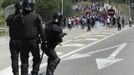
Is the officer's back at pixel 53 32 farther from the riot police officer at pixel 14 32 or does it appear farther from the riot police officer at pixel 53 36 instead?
the riot police officer at pixel 14 32

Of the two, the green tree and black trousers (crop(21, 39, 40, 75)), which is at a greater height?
black trousers (crop(21, 39, 40, 75))

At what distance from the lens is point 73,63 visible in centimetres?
1681

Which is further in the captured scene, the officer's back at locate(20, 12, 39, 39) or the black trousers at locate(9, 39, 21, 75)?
the black trousers at locate(9, 39, 21, 75)

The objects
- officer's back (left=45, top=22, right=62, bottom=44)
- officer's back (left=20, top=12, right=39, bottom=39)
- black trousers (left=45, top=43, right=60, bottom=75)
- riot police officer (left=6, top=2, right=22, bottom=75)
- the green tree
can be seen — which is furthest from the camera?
the green tree

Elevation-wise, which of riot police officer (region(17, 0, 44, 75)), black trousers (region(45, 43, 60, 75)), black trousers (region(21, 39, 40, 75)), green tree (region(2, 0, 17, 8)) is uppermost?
riot police officer (region(17, 0, 44, 75))

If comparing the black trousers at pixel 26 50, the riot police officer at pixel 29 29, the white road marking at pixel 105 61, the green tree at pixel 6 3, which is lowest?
the green tree at pixel 6 3

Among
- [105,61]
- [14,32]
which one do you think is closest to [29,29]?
[14,32]

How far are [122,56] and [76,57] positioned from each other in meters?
1.75

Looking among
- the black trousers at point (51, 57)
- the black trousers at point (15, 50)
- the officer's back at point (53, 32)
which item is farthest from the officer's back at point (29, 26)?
the black trousers at point (51, 57)

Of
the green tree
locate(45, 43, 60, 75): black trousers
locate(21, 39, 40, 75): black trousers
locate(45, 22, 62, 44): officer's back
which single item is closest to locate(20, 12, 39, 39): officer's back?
locate(21, 39, 40, 75): black trousers

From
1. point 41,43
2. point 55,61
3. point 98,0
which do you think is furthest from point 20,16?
point 98,0

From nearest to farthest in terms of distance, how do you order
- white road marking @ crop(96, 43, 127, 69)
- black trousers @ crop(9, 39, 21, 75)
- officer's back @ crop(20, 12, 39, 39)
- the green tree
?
officer's back @ crop(20, 12, 39, 39)
black trousers @ crop(9, 39, 21, 75)
white road marking @ crop(96, 43, 127, 69)
the green tree

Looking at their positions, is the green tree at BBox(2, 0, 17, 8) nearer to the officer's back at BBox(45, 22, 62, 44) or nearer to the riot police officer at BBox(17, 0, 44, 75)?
the officer's back at BBox(45, 22, 62, 44)

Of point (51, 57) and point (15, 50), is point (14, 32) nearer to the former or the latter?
point (15, 50)
